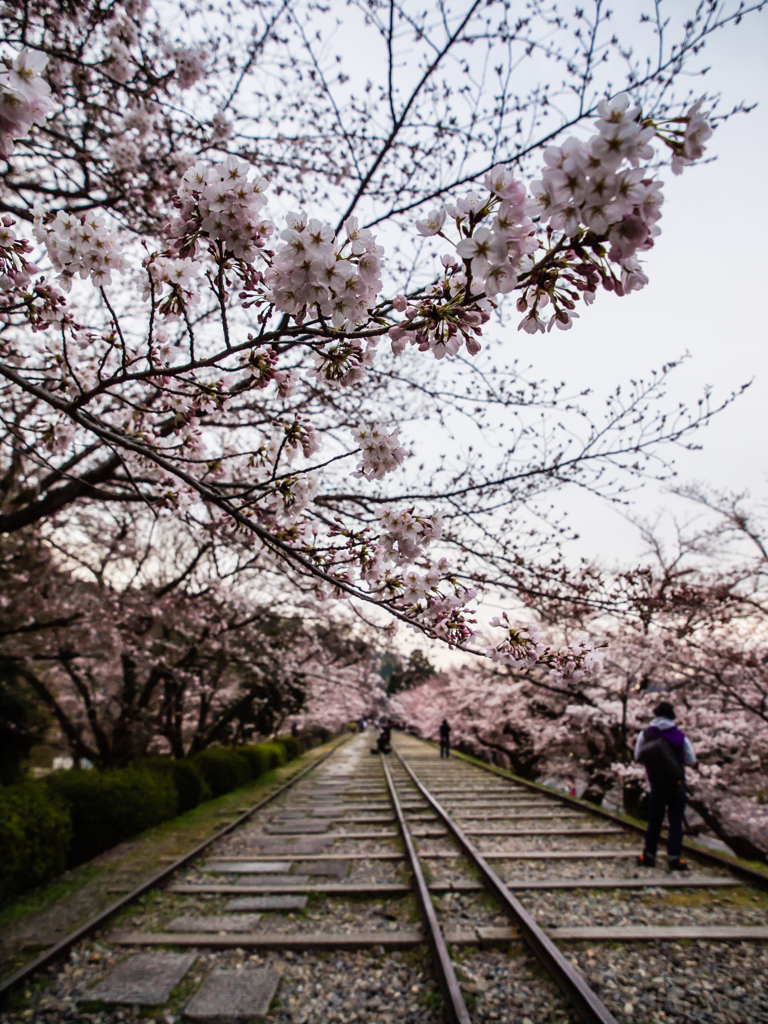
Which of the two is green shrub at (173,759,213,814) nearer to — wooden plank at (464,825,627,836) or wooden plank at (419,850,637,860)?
wooden plank at (464,825,627,836)

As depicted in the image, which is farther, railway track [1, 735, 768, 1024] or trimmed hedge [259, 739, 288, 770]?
trimmed hedge [259, 739, 288, 770]

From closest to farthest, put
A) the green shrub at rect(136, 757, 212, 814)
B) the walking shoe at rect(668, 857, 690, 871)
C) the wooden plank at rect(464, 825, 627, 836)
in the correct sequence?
the walking shoe at rect(668, 857, 690, 871), the wooden plank at rect(464, 825, 627, 836), the green shrub at rect(136, 757, 212, 814)

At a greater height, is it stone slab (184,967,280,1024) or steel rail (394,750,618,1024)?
steel rail (394,750,618,1024)

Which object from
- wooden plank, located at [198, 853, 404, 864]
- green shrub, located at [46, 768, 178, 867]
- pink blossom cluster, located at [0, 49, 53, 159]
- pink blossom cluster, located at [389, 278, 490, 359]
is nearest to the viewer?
pink blossom cluster, located at [0, 49, 53, 159]

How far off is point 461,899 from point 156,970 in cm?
263

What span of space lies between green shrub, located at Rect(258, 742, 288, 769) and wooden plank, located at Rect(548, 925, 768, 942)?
13885 millimetres

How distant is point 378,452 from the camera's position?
86.5 inches

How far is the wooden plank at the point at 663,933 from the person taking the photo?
12.7 ft

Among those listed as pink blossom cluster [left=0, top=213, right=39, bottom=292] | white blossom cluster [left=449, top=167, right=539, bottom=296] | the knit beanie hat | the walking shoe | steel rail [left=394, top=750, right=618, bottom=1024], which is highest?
pink blossom cluster [left=0, top=213, right=39, bottom=292]

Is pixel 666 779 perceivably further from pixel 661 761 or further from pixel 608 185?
pixel 608 185

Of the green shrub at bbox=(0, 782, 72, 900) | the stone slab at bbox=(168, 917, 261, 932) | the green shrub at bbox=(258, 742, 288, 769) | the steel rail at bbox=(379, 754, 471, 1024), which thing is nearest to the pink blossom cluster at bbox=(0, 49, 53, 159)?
the steel rail at bbox=(379, 754, 471, 1024)

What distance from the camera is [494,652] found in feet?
7.18

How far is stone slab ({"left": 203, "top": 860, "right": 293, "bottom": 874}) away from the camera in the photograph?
596cm

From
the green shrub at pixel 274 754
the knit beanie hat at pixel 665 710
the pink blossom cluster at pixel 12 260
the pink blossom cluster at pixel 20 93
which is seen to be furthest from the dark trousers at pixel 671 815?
the green shrub at pixel 274 754
